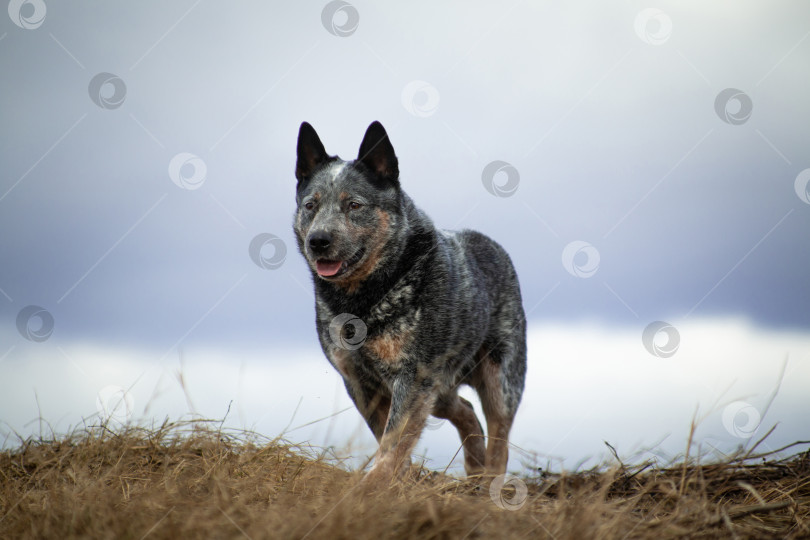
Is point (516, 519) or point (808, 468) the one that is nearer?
point (516, 519)

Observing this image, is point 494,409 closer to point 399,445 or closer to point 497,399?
point 497,399

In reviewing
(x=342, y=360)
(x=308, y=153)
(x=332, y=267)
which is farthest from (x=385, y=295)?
(x=308, y=153)

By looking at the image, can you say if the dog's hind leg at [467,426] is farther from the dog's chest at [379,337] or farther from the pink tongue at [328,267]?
the pink tongue at [328,267]

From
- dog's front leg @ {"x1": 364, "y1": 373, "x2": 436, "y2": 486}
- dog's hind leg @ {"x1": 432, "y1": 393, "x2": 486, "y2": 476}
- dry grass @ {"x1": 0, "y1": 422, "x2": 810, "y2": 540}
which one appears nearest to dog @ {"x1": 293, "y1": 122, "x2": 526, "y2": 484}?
dog's front leg @ {"x1": 364, "y1": 373, "x2": 436, "y2": 486}

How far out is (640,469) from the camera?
4598mm

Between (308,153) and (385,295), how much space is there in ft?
4.64

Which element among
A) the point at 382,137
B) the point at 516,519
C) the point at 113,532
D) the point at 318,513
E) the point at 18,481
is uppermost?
the point at 382,137

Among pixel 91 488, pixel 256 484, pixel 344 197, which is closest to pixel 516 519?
pixel 256 484

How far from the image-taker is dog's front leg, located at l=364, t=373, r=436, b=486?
4582mm

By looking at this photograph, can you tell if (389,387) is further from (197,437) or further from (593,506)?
(593,506)

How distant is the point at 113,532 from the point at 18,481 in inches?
98.5

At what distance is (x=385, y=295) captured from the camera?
199 inches

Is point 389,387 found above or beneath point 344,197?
beneath

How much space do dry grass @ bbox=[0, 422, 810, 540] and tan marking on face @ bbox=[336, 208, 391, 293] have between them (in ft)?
4.32
